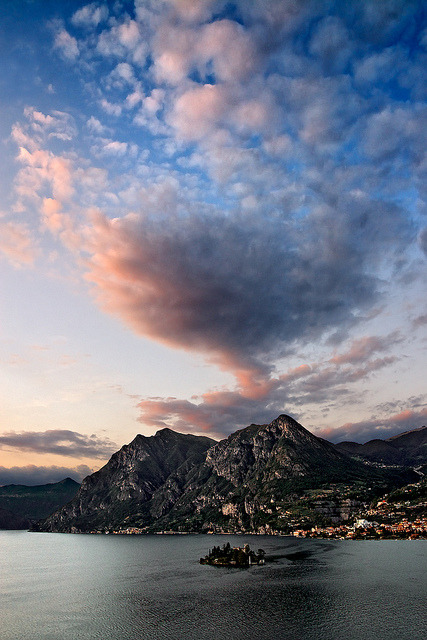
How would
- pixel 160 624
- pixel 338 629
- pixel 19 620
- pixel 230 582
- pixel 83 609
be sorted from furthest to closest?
pixel 230 582, pixel 83 609, pixel 19 620, pixel 160 624, pixel 338 629

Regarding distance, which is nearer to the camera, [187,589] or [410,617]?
[410,617]

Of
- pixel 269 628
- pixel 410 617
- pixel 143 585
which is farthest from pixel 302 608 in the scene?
pixel 143 585

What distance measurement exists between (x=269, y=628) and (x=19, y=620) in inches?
3262

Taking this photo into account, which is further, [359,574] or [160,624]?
[359,574]

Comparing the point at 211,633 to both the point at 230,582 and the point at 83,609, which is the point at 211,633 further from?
the point at 230,582

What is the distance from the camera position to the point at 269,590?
15825 cm

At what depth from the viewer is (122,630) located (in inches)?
4461

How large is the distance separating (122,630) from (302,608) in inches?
2310

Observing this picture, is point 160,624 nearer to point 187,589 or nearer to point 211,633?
point 211,633

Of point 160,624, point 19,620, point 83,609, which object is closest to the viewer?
point 160,624

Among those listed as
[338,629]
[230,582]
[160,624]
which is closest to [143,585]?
[230,582]

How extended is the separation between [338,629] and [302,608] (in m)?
25.7

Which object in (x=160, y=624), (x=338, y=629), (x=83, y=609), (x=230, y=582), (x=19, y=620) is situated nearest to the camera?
(x=338, y=629)

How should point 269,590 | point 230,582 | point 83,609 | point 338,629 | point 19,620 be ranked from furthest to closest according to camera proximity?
point 230,582 < point 269,590 < point 83,609 < point 19,620 < point 338,629
